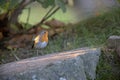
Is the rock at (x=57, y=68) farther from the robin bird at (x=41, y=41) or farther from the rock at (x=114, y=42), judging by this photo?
the robin bird at (x=41, y=41)

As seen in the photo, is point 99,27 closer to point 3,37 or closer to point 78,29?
point 78,29

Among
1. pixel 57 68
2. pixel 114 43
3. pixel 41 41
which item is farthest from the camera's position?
pixel 41 41

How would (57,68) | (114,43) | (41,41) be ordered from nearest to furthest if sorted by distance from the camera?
1. (57,68)
2. (114,43)
3. (41,41)

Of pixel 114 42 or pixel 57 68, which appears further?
pixel 114 42

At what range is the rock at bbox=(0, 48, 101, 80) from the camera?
3.38 meters

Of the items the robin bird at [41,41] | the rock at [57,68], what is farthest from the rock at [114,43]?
the robin bird at [41,41]

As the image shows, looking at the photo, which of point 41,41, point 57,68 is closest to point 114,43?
point 41,41

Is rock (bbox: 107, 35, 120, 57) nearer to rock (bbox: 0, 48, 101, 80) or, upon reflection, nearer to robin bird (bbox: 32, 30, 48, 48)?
rock (bbox: 0, 48, 101, 80)

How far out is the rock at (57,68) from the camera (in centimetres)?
338

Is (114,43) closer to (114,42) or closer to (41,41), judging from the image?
(114,42)

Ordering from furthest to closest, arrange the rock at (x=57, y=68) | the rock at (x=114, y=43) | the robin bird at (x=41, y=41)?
the robin bird at (x=41, y=41) → the rock at (x=114, y=43) → the rock at (x=57, y=68)

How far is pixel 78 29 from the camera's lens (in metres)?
5.93

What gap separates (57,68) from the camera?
343 cm

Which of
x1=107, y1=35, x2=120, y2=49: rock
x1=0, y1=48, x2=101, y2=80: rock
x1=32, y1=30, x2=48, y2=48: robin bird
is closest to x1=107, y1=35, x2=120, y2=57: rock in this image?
x1=107, y1=35, x2=120, y2=49: rock
